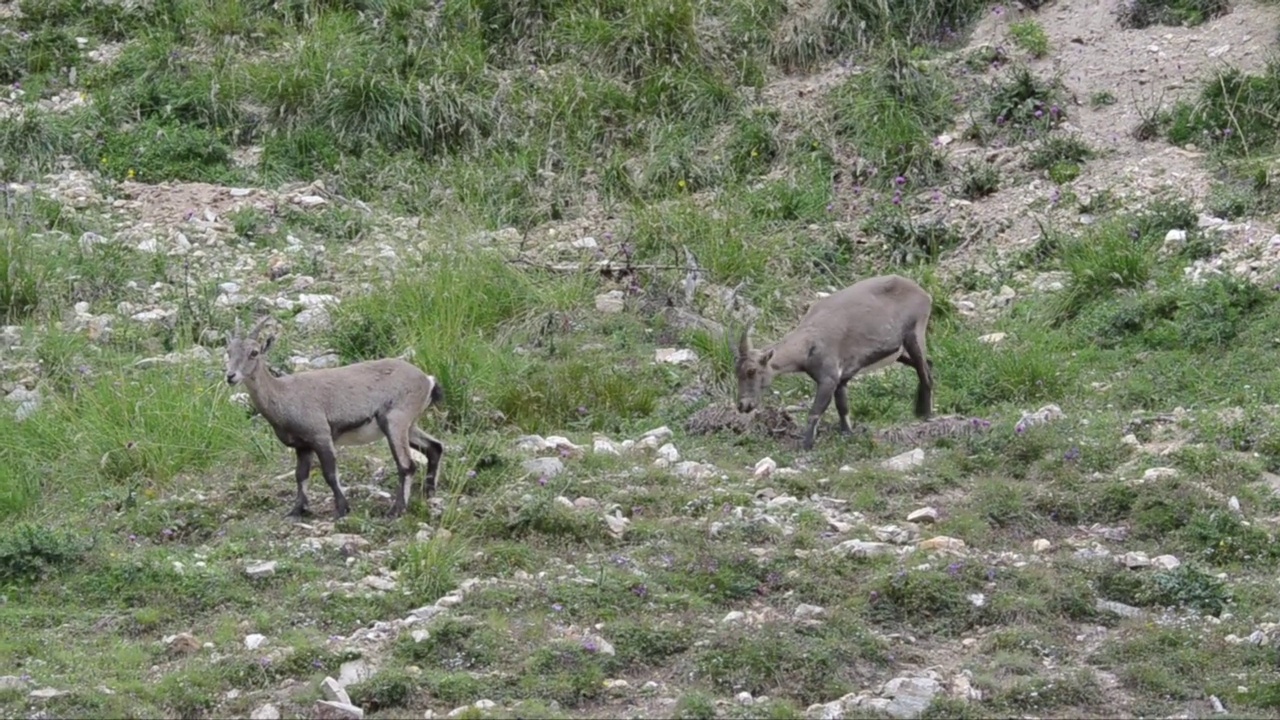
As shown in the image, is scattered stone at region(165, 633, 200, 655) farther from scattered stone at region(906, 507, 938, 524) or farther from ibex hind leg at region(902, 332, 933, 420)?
ibex hind leg at region(902, 332, 933, 420)

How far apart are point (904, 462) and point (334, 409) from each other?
357 centimetres

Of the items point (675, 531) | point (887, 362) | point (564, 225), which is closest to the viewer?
point (675, 531)

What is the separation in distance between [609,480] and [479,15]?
31.6ft

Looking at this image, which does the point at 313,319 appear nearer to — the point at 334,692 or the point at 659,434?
the point at 659,434

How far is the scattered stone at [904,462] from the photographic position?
1122 centimetres

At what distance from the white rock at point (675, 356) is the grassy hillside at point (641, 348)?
0.06 metres

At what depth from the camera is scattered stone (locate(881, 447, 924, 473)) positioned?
36.8 feet

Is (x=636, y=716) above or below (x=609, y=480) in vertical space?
above

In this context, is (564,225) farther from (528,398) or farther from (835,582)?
(835,582)

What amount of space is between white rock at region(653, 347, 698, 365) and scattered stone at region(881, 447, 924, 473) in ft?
9.44

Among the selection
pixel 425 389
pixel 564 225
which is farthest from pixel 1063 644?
pixel 564 225

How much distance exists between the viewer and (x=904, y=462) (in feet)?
37.0

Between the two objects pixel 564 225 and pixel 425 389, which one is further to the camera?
pixel 564 225

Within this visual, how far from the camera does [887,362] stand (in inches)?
501
